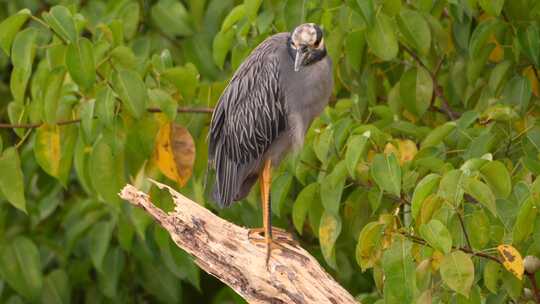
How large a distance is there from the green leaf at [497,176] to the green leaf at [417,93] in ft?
3.31

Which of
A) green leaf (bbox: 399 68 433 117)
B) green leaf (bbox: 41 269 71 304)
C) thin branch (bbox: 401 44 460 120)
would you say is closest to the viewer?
Answer: green leaf (bbox: 399 68 433 117)

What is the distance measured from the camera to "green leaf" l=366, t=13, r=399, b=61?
466cm

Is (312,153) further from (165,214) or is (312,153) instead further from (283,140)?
(165,214)

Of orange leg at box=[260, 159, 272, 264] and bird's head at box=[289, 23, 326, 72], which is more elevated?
bird's head at box=[289, 23, 326, 72]

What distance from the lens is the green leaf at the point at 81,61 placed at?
14.9 ft

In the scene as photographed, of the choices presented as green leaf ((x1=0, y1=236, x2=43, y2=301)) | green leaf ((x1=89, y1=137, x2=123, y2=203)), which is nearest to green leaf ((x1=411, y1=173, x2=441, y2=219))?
green leaf ((x1=89, y1=137, x2=123, y2=203))

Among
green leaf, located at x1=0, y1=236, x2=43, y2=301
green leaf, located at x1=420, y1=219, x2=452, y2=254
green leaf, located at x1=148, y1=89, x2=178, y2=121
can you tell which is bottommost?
green leaf, located at x1=0, y1=236, x2=43, y2=301

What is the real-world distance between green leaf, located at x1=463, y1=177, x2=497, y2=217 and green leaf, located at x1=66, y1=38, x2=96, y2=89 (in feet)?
4.97

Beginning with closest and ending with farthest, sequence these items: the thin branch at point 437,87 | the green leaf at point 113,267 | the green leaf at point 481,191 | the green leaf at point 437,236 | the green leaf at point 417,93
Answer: the green leaf at point 437,236 → the green leaf at point 481,191 → the green leaf at point 417,93 → the thin branch at point 437,87 → the green leaf at point 113,267

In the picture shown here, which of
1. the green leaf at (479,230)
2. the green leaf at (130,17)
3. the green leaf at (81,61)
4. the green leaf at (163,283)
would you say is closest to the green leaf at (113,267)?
the green leaf at (163,283)

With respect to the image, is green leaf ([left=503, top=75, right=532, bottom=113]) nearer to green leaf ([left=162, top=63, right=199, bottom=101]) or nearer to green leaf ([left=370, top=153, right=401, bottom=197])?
green leaf ([left=370, top=153, right=401, bottom=197])

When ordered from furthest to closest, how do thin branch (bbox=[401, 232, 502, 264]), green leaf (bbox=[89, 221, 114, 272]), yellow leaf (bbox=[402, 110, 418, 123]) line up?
green leaf (bbox=[89, 221, 114, 272]) → yellow leaf (bbox=[402, 110, 418, 123]) → thin branch (bbox=[401, 232, 502, 264])

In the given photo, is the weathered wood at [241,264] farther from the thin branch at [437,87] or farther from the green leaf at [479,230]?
the thin branch at [437,87]

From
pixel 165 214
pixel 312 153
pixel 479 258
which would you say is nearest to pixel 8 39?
pixel 165 214
